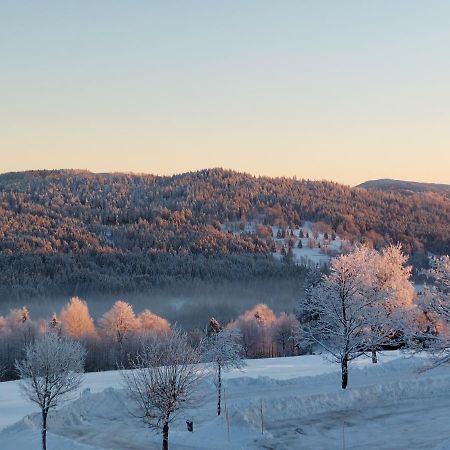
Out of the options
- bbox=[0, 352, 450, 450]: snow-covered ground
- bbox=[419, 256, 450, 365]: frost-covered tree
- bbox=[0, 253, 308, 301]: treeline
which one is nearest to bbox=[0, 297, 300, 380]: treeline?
bbox=[0, 352, 450, 450]: snow-covered ground

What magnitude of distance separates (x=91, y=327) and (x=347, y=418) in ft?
207

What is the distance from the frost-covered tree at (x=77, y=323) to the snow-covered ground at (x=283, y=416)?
138 feet

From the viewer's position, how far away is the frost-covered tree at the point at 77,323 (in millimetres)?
88125

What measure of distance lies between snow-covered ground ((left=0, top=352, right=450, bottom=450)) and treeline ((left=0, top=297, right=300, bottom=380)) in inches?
1457

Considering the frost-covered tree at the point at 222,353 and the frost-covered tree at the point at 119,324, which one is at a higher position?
the frost-covered tree at the point at 222,353

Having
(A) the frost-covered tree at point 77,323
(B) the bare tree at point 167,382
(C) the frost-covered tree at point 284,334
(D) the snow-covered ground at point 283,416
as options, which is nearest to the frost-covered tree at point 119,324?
(A) the frost-covered tree at point 77,323

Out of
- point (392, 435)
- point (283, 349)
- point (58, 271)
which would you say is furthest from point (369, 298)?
point (58, 271)

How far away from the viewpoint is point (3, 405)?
4159 cm

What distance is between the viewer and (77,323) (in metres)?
91.8

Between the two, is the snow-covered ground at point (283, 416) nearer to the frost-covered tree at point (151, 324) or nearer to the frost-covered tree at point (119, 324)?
the frost-covered tree at point (119, 324)

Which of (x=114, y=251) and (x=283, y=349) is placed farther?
(x=114, y=251)

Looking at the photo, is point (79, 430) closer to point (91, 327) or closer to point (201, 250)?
point (91, 327)

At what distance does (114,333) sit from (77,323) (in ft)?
26.2

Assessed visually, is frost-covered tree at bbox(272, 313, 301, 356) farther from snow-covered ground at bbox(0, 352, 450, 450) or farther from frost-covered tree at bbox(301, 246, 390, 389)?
frost-covered tree at bbox(301, 246, 390, 389)
